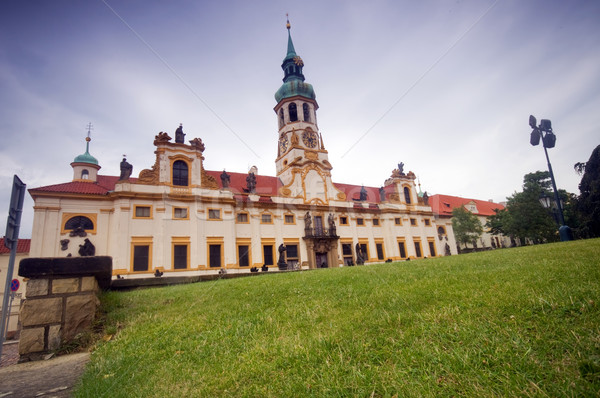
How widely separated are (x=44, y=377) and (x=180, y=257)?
2351 cm

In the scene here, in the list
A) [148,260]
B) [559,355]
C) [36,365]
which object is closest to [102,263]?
[36,365]

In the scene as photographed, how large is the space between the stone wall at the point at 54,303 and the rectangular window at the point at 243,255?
2373 centimetres

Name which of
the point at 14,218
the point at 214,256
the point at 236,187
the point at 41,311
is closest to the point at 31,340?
the point at 41,311

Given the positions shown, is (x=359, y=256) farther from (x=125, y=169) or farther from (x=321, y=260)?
(x=125, y=169)

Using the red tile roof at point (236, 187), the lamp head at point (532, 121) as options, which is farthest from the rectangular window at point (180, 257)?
the lamp head at point (532, 121)

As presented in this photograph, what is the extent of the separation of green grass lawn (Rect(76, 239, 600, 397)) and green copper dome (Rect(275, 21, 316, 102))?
3859cm

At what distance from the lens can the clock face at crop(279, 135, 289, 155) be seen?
3994 cm

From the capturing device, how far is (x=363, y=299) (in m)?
5.37

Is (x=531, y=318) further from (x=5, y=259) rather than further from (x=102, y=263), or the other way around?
(x=5, y=259)

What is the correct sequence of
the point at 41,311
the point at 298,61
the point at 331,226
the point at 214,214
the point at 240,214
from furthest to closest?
the point at 298,61
the point at 331,226
the point at 240,214
the point at 214,214
the point at 41,311

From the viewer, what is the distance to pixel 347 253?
35281mm

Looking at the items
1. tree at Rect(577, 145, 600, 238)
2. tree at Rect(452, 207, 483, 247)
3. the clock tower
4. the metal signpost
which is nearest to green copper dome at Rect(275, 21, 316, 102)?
the clock tower

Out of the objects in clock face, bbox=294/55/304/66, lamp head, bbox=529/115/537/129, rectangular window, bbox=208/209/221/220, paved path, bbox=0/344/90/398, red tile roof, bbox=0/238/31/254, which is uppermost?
clock face, bbox=294/55/304/66

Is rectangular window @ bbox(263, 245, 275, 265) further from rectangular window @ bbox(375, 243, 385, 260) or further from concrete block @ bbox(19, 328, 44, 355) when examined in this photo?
concrete block @ bbox(19, 328, 44, 355)
